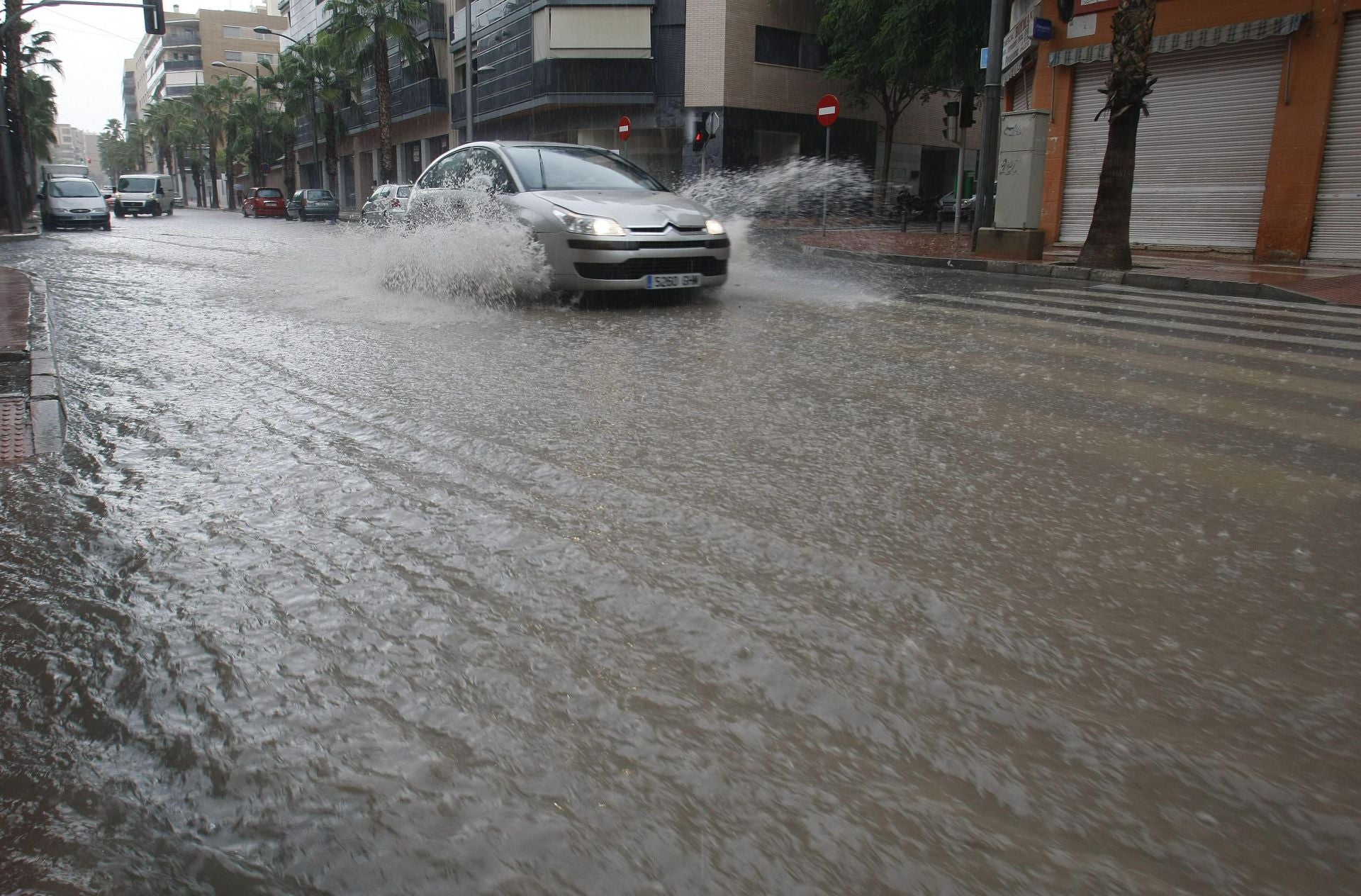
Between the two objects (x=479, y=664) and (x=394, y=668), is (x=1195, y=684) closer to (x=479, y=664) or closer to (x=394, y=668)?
(x=479, y=664)

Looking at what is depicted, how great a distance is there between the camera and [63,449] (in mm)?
4309

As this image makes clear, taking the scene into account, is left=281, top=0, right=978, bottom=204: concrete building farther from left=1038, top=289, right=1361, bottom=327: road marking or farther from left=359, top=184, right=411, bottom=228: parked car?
left=1038, top=289, right=1361, bottom=327: road marking

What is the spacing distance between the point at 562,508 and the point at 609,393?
6.27 ft

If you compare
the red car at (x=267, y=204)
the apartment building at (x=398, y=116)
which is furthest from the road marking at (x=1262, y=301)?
the red car at (x=267, y=204)

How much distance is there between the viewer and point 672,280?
8664mm

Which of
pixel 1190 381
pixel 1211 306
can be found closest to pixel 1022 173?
pixel 1211 306

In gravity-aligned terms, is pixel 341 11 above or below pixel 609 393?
above

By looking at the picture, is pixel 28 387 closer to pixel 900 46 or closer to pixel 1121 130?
pixel 1121 130

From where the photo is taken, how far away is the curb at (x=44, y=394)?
4.44 metres

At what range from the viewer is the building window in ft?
119

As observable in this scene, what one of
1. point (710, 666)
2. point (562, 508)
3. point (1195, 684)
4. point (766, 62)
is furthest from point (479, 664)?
point (766, 62)

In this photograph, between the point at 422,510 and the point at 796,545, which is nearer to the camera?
the point at 796,545

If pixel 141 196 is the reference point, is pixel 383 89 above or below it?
above

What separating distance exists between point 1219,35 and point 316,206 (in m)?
37.3
